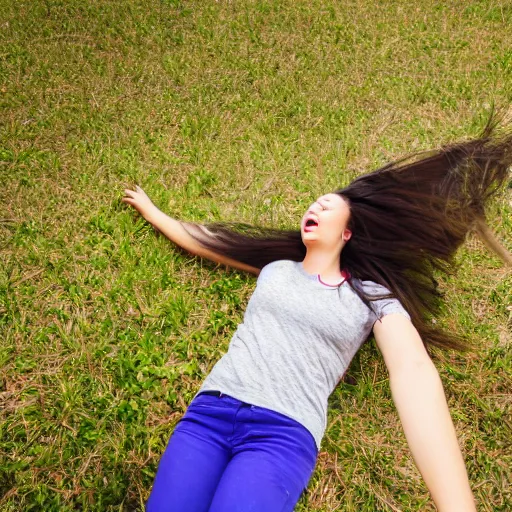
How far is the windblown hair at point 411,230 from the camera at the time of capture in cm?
367

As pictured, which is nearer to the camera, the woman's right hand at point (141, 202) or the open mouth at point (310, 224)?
the open mouth at point (310, 224)

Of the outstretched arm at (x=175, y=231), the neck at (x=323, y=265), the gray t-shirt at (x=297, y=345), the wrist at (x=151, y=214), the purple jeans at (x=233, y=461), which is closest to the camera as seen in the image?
the purple jeans at (x=233, y=461)

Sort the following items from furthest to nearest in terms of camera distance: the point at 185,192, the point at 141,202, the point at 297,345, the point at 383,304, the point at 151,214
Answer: the point at 185,192, the point at 141,202, the point at 151,214, the point at 383,304, the point at 297,345

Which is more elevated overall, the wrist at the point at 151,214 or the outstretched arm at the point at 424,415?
the wrist at the point at 151,214

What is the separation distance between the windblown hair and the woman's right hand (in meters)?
0.39

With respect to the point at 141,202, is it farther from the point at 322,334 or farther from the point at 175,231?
the point at 322,334

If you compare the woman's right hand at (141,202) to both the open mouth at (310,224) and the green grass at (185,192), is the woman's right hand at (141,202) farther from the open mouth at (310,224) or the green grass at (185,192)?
the open mouth at (310,224)

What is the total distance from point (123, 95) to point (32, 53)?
1194 mm

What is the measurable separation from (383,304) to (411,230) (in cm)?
78

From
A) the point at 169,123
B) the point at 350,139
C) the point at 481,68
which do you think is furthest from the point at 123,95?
the point at 481,68

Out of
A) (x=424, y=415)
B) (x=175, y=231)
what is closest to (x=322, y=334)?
(x=424, y=415)

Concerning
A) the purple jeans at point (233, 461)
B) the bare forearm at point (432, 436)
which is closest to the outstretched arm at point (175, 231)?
the purple jeans at point (233, 461)

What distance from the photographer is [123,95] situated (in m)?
5.72

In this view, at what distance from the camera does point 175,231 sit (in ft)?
14.0
